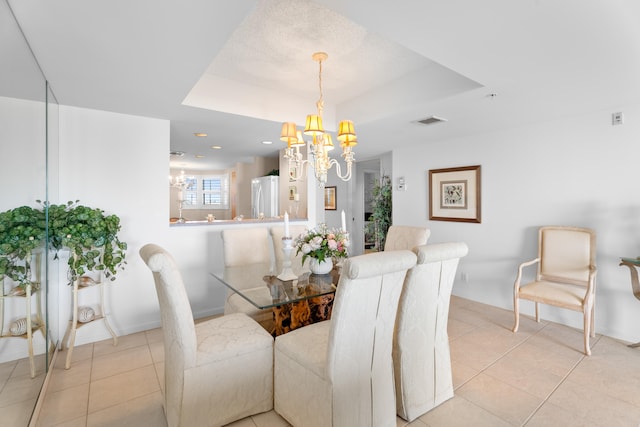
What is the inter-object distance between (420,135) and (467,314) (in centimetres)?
232

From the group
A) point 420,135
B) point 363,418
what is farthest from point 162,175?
point 420,135

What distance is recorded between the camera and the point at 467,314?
11.8ft

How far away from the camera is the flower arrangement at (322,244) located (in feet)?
7.86

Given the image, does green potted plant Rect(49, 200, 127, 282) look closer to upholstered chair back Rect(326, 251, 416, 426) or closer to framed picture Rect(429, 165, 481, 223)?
upholstered chair back Rect(326, 251, 416, 426)

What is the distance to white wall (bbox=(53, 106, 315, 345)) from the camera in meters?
2.80

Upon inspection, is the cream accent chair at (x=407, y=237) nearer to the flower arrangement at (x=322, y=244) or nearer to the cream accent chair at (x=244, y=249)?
the flower arrangement at (x=322, y=244)

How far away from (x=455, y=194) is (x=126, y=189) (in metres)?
4.02

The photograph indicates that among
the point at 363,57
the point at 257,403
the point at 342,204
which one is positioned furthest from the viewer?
the point at 342,204

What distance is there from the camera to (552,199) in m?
3.41

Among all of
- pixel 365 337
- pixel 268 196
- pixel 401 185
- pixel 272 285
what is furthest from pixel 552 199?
pixel 268 196

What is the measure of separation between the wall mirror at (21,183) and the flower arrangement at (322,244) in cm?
169

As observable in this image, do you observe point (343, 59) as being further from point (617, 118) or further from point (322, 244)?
point (617, 118)

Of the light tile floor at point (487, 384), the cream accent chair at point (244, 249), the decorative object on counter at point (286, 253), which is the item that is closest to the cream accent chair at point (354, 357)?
the light tile floor at point (487, 384)

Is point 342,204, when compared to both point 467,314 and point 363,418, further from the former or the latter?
point 363,418
